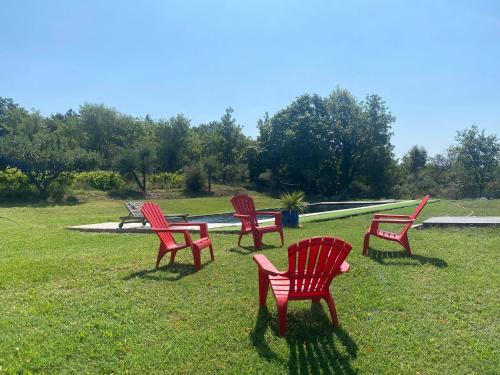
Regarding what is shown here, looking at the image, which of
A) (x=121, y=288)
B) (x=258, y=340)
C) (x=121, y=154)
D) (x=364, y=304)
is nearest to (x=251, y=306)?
(x=258, y=340)

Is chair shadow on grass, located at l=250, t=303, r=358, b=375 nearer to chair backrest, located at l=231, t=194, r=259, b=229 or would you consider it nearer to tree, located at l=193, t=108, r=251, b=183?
chair backrest, located at l=231, t=194, r=259, b=229

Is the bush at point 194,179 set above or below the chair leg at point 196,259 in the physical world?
above

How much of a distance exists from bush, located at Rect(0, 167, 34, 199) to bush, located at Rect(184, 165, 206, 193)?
9.37 meters

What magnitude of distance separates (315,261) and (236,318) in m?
0.94

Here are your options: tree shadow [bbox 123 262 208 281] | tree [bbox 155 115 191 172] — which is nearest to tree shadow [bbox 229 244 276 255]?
tree shadow [bbox 123 262 208 281]

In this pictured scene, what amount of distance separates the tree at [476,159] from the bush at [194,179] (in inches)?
787

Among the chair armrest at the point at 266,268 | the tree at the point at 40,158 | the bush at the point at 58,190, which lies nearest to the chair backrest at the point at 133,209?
the chair armrest at the point at 266,268

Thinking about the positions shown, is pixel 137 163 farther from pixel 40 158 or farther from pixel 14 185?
pixel 14 185

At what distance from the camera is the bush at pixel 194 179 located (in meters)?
27.0

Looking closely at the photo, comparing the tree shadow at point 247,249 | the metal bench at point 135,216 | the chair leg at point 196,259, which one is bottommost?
the tree shadow at point 247,249

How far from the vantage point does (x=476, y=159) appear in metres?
31.0

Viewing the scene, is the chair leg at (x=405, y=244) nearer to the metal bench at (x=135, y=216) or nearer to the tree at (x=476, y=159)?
the metal bench at (x=135, y=216)

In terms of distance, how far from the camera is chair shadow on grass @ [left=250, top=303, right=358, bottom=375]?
9.51 feet

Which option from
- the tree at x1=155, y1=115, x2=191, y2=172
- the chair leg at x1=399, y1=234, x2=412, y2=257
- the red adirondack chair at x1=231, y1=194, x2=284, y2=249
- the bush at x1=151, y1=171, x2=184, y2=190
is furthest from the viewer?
the tree at x1=155, y1=115, x2=191, y2=172
